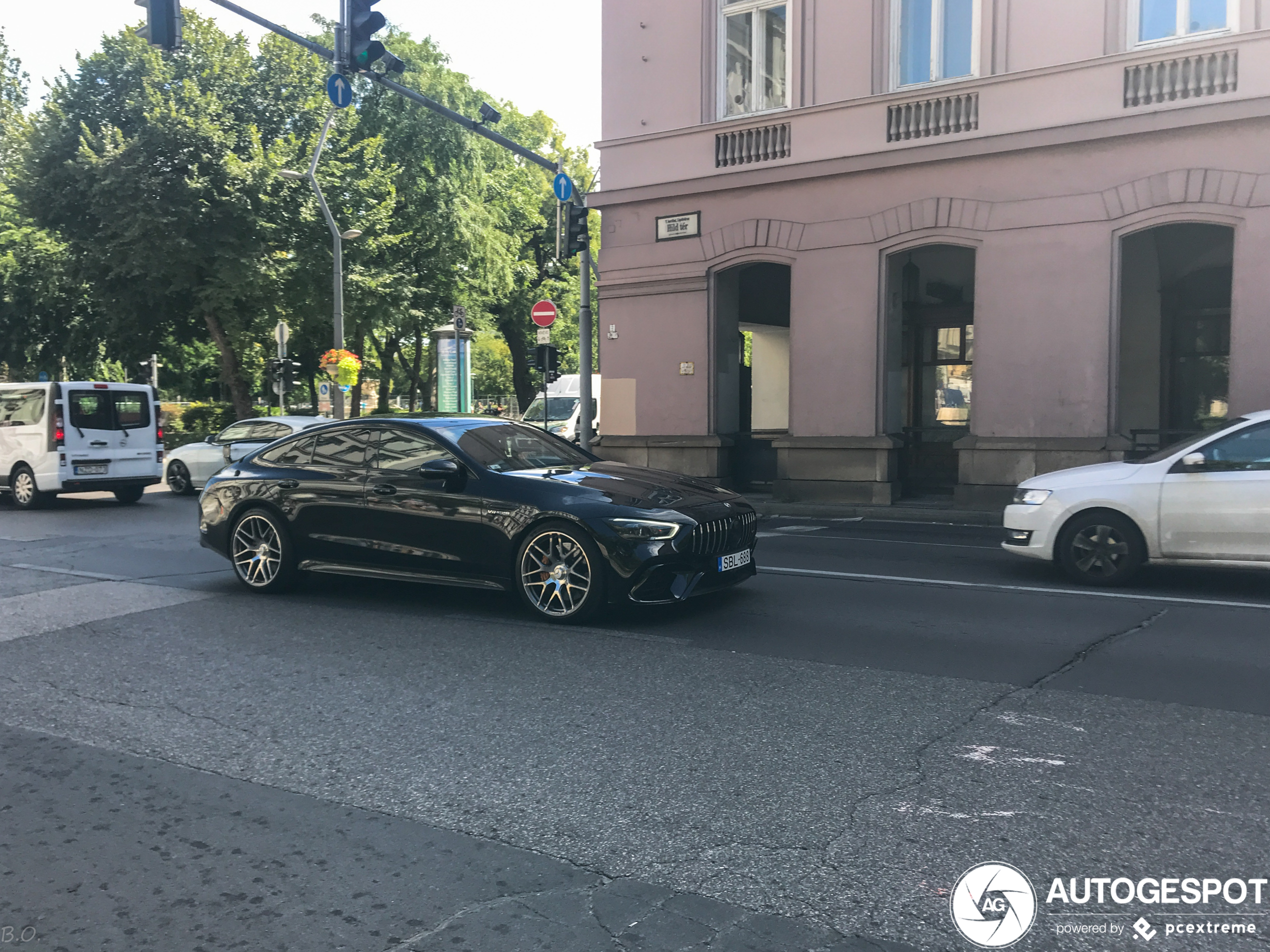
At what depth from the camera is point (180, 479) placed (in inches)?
783

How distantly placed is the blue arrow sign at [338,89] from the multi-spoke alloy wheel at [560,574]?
8.74m

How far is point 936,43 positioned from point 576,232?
253 inches

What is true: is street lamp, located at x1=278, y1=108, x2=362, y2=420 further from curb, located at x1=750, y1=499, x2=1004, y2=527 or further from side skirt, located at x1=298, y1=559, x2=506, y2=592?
side skirt, located at x1=298, y1=559, x2=506, y2=592

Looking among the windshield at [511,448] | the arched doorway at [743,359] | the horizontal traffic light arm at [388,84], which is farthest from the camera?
the arched doorway at [743,359]

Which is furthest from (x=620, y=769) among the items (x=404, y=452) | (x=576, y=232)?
(x=576, y=232)

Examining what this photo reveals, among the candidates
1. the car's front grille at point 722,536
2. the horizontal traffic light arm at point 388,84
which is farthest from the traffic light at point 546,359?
the car's front grille at point 722,536

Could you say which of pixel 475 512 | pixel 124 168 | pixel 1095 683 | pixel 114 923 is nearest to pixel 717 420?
pixel 475 512

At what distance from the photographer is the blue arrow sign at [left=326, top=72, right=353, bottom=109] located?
1402 centimetres

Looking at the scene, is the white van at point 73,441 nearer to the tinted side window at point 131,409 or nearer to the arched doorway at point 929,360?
the tinted side window at point 131,409

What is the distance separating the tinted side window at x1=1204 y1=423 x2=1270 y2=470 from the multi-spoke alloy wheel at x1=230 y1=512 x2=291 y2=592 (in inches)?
293

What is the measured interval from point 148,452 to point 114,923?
16476mm

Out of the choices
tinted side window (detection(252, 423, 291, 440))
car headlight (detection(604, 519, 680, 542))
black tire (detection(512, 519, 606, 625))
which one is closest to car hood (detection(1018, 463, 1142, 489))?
car headlight (detection(604, 519, 680, 542))

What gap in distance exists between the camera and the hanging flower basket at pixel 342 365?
29.3 metres

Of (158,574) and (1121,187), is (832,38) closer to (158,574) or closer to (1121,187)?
(1121,187)
